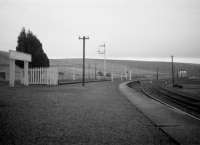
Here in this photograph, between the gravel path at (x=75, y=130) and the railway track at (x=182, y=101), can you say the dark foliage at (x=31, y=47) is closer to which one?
the railway track at (x=182, y=101)

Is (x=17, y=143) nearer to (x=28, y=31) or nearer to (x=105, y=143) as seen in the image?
(x=105, y=143)

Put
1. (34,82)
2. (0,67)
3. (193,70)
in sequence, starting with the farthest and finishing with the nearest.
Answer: (193,70) → (0,67) → (34,82)

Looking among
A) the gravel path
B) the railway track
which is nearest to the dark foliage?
the railway track

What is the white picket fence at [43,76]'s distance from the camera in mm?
20414

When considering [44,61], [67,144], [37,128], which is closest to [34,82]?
[44,61]

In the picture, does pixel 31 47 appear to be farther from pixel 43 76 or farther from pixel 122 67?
pixel 122 67

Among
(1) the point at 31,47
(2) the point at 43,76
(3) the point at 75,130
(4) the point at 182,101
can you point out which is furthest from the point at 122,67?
(3) the point at 75,130

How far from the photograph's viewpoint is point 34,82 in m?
21.1

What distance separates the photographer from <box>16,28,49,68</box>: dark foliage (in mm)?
28859

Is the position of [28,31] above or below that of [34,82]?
above

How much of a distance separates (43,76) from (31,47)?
10958 millimetres

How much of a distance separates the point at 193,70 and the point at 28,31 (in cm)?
12556

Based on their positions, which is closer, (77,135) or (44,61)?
(77,135)

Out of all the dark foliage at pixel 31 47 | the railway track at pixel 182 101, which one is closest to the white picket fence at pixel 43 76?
the dark foliage at pixel 31 47
